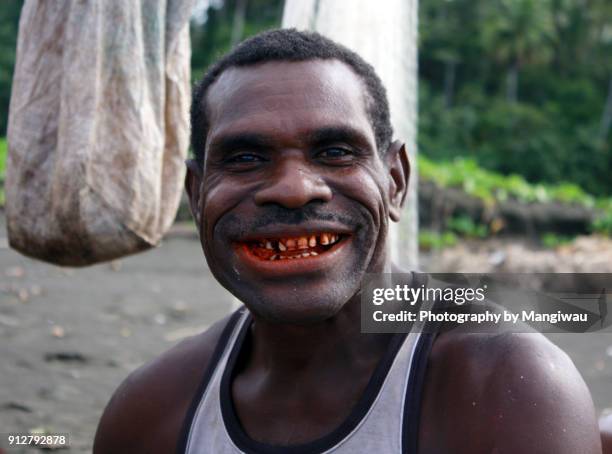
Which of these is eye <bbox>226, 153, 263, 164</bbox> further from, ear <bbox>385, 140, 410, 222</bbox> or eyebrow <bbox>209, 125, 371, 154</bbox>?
ear <bbox>385, 140, 410, 222</bbox>

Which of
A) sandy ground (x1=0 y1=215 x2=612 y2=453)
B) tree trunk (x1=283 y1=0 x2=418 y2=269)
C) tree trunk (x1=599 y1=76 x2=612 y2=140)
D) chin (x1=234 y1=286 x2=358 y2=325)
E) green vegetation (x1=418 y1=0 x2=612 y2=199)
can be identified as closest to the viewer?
chin (x1=234 y1=286 x2=358 y2=325)

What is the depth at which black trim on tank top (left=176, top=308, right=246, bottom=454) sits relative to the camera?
5.20 ft

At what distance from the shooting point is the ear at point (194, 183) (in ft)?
5.59

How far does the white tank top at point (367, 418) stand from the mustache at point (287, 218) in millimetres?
259

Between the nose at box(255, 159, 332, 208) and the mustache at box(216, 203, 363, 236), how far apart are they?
1 centimetres

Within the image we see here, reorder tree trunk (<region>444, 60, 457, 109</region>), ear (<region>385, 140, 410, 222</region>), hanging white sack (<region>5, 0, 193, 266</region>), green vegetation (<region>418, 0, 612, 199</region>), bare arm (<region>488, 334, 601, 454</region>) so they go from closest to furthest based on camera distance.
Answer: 1. bare arm (<region>488, 334, 601, 454</region>)
2. ear (<region>385, 140, 410, 222</region>)
3. hanging white sack (<region>5, 0, 193, 266</region>)
4. green vegetation (<region>418, 0, 612, 199</region>)
5. tree trunk (<region>444, 60, 457, 109</region>)

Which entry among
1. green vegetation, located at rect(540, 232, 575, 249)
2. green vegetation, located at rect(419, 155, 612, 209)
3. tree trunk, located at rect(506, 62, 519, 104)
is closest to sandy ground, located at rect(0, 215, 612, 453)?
green vegetation, located at rect(419, 155, 612, 209)

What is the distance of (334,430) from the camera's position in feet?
4.68

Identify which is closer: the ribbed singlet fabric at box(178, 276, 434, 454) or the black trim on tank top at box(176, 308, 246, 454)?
the ribbed singlet fabric at box(178, 276, 434, 454)

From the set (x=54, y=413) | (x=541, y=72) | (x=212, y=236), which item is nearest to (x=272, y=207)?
(x=212, y=236)

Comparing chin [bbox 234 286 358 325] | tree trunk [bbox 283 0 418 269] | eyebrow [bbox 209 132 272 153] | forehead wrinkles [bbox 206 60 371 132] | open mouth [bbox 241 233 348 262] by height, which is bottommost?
chin [bbox 234 286 358 325]

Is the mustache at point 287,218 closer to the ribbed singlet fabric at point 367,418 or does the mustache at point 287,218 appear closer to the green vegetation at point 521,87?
the ribbed singlet fabric at point 367,418

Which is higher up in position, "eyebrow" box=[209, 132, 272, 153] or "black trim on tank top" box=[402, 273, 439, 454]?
"eyebrow" box=[209, 132, 272, 153]

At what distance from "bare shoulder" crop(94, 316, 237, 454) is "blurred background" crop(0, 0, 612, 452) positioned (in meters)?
1.08
